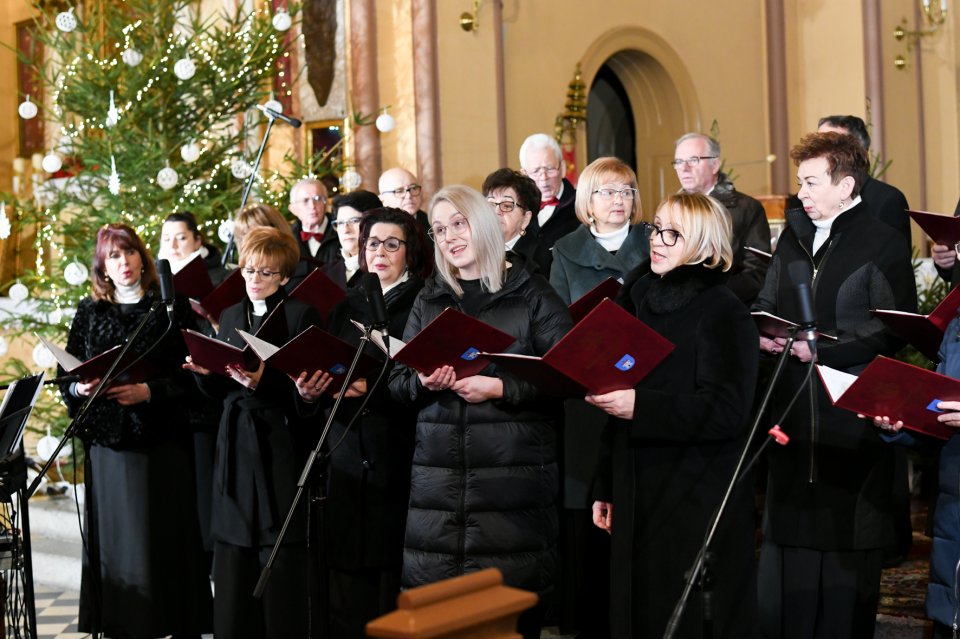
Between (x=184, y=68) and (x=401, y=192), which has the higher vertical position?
(x=184, y=68)

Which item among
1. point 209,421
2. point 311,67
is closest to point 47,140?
point 311,67

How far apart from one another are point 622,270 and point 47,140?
25.0ft

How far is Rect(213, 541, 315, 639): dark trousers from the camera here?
458 cm

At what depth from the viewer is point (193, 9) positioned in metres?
9.14

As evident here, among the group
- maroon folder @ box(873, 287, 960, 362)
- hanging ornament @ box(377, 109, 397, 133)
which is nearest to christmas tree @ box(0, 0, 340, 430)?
hanging ornament @ box(377, 109, 397, 133)

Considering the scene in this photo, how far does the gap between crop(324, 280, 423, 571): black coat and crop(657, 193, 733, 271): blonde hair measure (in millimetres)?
1249

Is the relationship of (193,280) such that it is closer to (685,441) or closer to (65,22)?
(685,441)

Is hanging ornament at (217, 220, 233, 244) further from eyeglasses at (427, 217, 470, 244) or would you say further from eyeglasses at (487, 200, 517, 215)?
eyeglasses at (427, 217, 470, 244)

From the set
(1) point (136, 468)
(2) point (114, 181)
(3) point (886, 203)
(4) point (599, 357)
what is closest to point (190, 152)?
(2) point (114, 181)

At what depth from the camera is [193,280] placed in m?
5.32

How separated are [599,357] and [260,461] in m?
1.77

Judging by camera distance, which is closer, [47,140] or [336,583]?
[336,583]

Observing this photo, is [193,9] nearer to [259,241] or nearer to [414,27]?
[414,27]

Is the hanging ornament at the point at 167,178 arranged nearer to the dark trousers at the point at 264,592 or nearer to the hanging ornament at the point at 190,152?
the hanging ornament at the point at 190,152
